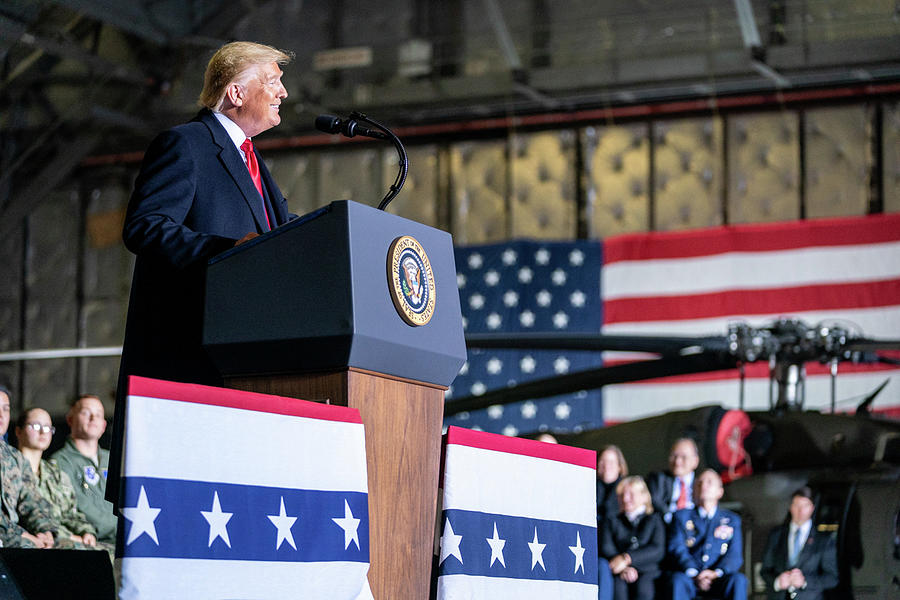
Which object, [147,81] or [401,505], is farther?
[147,81]

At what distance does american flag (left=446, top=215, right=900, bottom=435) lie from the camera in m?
9.11

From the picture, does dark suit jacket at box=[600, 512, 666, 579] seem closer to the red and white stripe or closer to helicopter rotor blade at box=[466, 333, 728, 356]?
helicopter rotor blade at box=[466, 333, 728, 356]

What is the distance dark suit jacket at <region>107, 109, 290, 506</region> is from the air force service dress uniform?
165 inches

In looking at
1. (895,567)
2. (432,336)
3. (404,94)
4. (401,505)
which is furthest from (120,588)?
(404,94)

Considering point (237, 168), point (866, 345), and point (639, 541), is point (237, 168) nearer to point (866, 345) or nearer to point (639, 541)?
point (866, 345)

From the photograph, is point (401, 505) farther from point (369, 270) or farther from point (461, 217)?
point (461, 217)

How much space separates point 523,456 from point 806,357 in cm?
378

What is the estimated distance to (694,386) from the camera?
952 cm

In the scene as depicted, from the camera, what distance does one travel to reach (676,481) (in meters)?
6.07

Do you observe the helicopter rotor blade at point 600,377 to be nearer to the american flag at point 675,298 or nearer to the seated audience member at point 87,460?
the seated audience member at point 87,460

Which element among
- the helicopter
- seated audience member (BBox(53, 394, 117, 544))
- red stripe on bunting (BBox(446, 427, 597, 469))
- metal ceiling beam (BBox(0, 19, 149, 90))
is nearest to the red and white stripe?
the helicopter

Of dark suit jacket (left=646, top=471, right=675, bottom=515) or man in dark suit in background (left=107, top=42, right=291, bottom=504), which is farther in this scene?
dark suit jacket (left=646, top=471, right=675, bottom=515)

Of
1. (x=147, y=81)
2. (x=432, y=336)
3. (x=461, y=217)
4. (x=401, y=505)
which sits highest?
(x=147, y=81)

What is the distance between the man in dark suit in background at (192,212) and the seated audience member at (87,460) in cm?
215
